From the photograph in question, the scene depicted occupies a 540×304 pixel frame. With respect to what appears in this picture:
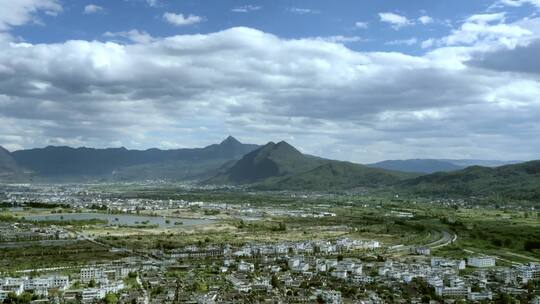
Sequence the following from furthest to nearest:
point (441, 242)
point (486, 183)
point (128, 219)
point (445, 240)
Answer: point (486, 183)
point (128, 219)
point (445, 240)
point (441, 242)

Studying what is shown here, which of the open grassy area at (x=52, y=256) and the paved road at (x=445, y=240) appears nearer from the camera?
the open grassy area at (x=52, y=256)

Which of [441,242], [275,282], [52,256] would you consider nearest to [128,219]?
[52,256]

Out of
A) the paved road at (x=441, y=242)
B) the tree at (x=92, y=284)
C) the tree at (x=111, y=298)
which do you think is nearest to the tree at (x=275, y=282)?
the tree at (x=111, y=298)

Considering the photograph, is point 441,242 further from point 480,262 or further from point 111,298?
point 111,298

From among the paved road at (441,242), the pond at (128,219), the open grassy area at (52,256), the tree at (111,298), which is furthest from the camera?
the pond at (128,219)

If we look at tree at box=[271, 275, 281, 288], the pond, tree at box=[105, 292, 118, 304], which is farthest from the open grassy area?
the pond

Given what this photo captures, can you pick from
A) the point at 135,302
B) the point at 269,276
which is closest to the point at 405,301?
the point at 269,276

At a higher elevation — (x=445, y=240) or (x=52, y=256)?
(x=445, y=240)

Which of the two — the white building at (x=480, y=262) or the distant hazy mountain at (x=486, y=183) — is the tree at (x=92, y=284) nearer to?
the white building at (x=480, y=262)
